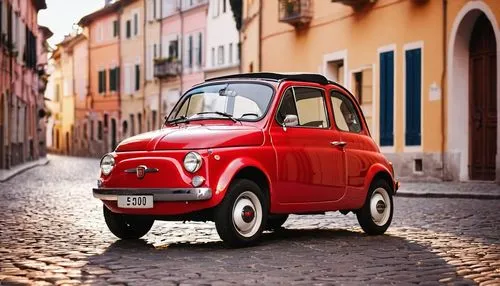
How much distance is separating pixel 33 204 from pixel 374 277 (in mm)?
10864

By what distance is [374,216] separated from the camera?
1186 cm

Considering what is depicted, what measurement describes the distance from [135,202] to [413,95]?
1779 cm

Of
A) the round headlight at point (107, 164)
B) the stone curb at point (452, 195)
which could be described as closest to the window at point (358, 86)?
the stone curb at point (452, 195)

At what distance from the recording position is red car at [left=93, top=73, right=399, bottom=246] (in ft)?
32.1

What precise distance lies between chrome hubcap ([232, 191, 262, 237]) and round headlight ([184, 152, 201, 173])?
0.53 meters

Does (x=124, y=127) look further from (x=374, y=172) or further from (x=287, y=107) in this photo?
(x=287, y=107)

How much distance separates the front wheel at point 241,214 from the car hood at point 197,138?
0.43 m

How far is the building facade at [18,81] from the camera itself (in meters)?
35.9

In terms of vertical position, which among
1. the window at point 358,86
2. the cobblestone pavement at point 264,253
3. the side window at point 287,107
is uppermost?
the window at point 358,86

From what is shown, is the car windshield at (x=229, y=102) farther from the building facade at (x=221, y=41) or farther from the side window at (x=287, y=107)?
the building facade at (x=221, y=41)

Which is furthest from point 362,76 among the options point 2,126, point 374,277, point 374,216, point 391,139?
point 374,277

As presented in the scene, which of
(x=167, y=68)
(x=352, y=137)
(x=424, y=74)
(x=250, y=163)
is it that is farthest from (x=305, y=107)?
(x=167, y=68)

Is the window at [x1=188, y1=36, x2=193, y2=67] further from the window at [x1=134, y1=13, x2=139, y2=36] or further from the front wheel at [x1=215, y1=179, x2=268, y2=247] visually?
the front wheel at [x1=215, y1=179, x2=268, y2=247]

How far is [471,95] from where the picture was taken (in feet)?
83.1
